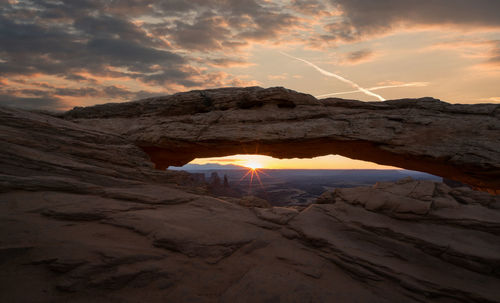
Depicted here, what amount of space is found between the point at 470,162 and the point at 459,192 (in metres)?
2.93

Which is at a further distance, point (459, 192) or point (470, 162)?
point (470, 162)

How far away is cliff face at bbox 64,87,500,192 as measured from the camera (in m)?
13.7

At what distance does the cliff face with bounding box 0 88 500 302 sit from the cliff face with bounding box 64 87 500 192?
0.25 meters

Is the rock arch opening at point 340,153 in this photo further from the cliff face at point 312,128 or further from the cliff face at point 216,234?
the cliff face at point 216,234

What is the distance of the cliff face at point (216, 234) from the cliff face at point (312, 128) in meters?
0.25

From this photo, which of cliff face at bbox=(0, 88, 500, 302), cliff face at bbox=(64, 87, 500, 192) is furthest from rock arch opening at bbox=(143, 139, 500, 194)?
cliff face at bbox=(0, 88, 500, 302)

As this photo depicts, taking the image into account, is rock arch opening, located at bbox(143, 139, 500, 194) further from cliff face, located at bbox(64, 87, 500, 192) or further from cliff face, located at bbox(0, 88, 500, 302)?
cliff face, located at bbox(0, 88, 500, 302)

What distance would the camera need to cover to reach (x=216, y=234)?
8039mm

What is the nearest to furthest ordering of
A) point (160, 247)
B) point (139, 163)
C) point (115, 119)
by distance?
1. point (160, 247)
2. point (139, 163)
3. point (115, 119)

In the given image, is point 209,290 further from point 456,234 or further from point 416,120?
point 416,120

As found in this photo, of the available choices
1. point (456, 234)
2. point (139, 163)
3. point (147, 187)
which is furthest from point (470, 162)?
point (139, 163)

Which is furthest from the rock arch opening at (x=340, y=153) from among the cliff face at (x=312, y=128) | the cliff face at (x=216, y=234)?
the cliff face at (x=216, y=234)

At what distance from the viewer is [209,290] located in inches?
235

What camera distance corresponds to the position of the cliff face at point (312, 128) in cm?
1366
